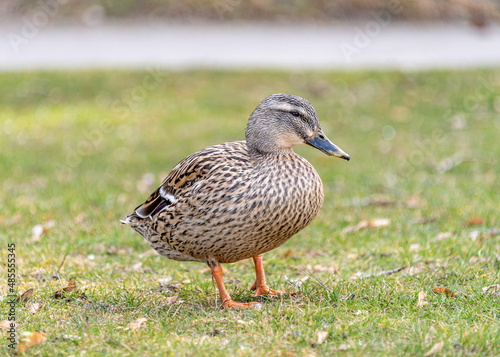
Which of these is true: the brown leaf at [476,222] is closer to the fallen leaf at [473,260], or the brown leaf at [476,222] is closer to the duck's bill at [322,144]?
the fallen leaf at [473,260]

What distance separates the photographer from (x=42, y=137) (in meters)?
10.5

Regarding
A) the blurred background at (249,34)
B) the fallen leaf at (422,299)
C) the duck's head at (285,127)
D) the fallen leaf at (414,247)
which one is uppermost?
the blurred background at (249,34)

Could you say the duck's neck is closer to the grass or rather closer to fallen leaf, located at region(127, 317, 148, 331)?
the grass

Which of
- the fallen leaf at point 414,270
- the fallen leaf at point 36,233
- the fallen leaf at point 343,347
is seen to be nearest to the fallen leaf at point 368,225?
the fallen leaf at point 414,270

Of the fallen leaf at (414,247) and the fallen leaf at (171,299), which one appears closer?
the fallen leaf at (171,299)

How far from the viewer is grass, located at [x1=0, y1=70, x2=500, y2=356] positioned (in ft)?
12.7

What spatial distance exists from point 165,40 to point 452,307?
12.2 meters

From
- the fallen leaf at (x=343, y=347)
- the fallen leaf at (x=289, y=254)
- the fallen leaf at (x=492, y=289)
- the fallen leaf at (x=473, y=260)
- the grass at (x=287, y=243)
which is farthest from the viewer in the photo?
the fallen leaf at (x=289, y=254)

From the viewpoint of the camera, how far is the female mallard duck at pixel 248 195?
4246 millimetres

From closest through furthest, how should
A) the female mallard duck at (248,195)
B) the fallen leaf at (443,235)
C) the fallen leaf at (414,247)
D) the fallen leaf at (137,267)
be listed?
the female mallard duck at (248,195), the fallen leaf at (137,267), the fallen leaf at (414,247), the fallen leaf at (443,235)

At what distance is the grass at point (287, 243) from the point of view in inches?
152

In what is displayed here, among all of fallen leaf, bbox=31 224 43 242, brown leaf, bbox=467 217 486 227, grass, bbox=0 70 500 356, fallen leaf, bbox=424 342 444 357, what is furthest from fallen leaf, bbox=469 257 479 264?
fallen leaf, bbox=31 224 43 242

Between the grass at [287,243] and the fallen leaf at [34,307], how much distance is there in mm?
25

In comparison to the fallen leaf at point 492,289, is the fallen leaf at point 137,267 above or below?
below
